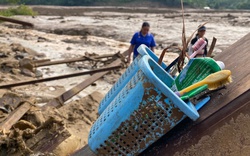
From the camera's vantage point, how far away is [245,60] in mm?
2500

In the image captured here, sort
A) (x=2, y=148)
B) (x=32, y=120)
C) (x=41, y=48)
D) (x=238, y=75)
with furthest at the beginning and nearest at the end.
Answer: (x=41, y=48)
(x=32, y=120)
(x=2, y=148)
(x=238, y=75)

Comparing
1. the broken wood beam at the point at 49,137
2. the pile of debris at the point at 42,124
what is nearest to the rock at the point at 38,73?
the pile of debris at the point at 42,124

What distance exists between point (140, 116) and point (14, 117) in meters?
2.02

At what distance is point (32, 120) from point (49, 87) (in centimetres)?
352

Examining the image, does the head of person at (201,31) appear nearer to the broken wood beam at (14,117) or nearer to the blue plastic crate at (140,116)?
the broken wood beam at (14,117)

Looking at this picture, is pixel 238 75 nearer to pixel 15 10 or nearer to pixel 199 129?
pixel 199 129

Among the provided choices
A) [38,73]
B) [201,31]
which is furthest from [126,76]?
[38,73]

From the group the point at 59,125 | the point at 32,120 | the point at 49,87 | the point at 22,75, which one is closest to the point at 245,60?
the point at 59,125

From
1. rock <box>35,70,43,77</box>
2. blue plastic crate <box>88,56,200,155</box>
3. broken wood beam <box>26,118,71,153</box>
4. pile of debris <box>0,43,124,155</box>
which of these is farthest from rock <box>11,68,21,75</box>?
blue plastic crate <box>88,56,200,155</box>

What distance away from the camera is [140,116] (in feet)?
6.40

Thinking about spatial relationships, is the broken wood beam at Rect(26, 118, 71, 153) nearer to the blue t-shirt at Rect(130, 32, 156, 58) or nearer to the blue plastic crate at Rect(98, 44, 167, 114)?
the blue plastic crate at Rect(98, 44, 167, 114)

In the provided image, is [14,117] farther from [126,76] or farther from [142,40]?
[142,40]

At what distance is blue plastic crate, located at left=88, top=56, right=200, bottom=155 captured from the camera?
1908 millimetres

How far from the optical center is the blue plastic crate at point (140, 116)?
191 centimetres
